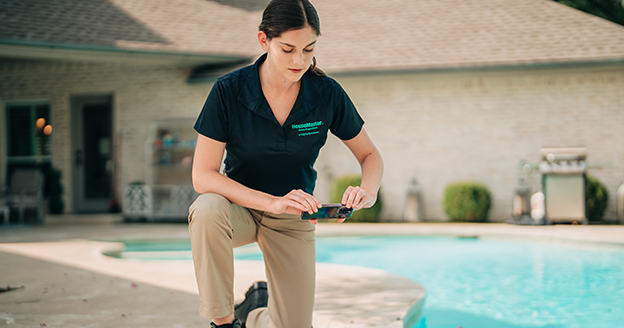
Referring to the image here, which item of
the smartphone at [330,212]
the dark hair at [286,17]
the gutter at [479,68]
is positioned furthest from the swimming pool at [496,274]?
the gutter at [479,68]

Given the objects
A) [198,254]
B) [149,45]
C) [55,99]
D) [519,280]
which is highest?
[149,45]

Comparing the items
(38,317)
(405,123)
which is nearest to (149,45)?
(405,123)

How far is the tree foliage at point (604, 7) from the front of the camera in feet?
59.6

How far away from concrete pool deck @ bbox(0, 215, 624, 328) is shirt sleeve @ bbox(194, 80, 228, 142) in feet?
4.48

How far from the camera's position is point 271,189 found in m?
2.63

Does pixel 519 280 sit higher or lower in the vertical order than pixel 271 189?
lower

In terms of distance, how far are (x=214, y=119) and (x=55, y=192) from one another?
1063cm

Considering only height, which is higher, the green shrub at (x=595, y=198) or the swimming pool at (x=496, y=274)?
the green shrub at (x=595, y=198)

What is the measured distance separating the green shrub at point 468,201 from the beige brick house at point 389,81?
0.42 meters

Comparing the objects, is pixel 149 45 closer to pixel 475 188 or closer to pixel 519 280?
pixel 475 188

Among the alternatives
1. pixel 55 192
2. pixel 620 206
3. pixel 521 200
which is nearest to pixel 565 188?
pixel 521 200

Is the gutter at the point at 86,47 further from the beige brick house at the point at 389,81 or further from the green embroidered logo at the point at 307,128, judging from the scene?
the green embroidered logo at the point at 307,128

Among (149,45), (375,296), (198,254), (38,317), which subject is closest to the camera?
(198,254)

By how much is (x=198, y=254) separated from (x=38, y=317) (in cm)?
179
